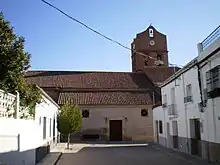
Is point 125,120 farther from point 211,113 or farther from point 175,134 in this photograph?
point 211,113

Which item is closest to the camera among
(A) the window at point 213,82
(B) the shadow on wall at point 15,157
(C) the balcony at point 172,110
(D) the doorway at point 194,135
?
(B) the shadow on wall at point 15,157

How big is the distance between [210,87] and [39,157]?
9.30 m

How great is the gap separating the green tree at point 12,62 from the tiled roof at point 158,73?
31.0 metres

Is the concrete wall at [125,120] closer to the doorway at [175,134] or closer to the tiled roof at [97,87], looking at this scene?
the tiled roof at [97,87]

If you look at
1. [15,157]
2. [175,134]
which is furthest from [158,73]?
[15,157]

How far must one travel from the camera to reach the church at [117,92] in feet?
115

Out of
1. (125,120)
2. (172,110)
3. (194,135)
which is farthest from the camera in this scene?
(125,120)

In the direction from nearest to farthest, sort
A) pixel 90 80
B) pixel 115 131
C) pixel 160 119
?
pixel 160 119 < pixel 115 131 < pixel 90 80

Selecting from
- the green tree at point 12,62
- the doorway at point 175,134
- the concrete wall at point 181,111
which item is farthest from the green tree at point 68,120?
the green tree at point 12,62

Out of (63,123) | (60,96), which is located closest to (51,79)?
(60,96)

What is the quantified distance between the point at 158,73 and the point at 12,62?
3323 cm

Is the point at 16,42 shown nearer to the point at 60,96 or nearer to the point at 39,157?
the point at 39,157

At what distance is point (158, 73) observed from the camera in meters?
43.3

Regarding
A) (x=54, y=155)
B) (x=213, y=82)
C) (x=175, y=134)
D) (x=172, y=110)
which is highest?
(x=213, y=82)
